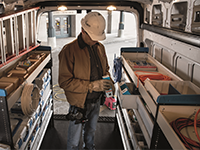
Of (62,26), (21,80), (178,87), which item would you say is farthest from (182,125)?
(62,26)

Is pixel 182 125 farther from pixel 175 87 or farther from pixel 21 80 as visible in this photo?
pixel 21 80

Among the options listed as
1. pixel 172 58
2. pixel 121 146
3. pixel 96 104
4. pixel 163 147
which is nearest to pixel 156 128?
pixel 163 147

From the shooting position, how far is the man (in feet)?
7.80

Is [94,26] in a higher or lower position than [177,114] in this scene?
higher

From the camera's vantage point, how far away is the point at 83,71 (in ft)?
8.18

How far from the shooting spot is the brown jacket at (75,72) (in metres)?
2.42

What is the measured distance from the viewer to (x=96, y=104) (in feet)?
9.25

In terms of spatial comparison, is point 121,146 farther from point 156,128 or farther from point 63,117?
point 156,128

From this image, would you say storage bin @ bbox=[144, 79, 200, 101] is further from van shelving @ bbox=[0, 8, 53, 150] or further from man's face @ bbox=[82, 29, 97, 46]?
van shelving @ bbox=[0, 8, 53, 150]

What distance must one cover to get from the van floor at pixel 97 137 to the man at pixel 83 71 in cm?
85

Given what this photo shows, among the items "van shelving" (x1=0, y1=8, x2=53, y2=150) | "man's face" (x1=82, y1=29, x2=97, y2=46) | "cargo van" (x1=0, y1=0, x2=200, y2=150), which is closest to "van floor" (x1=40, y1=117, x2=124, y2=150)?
"cargo van" (x1=0, y1=0, x2=200, y2=150)

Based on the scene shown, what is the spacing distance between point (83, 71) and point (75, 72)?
0.10m

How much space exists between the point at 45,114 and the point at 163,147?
2328 millimetres

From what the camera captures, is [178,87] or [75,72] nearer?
[178,87]
